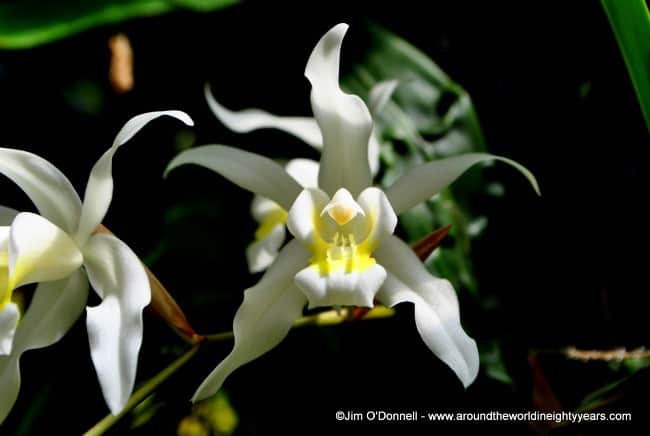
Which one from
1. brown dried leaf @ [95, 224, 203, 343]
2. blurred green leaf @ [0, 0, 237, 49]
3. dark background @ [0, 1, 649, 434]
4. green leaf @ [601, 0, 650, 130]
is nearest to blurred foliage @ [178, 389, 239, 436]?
dark background @ [0, 1, 649, 434]

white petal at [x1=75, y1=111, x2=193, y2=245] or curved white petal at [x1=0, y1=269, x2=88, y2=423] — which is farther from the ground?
white petal at [x1=75, y1=111, x2=193, y2=245]

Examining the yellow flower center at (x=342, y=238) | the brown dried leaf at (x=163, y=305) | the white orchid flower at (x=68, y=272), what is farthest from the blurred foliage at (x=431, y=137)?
the white orchid flower at (x=68, y=272)

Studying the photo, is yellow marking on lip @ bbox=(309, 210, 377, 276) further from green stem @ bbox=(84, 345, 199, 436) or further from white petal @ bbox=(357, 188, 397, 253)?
green stem @ bbox=(84, 345, 199, 436)

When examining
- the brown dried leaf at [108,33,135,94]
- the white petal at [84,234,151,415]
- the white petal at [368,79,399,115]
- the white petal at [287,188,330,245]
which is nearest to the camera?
the white petal at [84,234,151,415]

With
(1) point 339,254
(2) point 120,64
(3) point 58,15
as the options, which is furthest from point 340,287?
(2) point 120,64

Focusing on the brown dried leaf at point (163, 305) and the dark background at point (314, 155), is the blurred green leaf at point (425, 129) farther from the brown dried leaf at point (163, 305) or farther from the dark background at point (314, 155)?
the brown dried leaf at point (163, 305)
